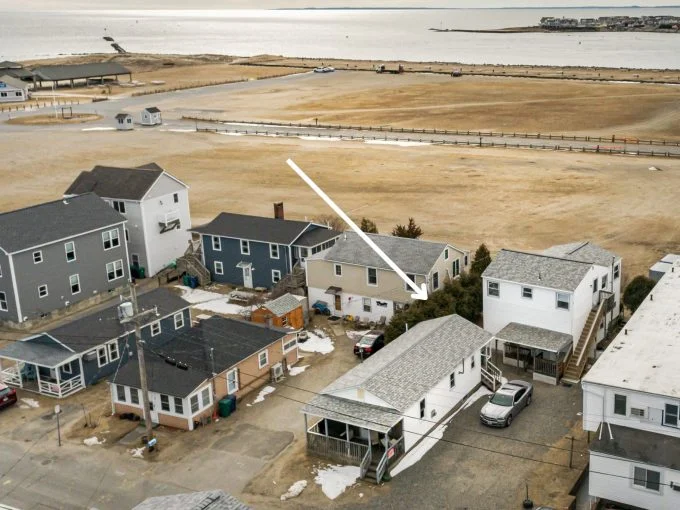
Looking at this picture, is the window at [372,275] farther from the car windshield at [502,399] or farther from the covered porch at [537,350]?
the car windshield at [502,399]

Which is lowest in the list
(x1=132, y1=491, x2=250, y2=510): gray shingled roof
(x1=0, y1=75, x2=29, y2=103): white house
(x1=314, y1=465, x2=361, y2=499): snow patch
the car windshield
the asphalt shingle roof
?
(x1=314, y1=465, x2=361, y2=499): snow patch

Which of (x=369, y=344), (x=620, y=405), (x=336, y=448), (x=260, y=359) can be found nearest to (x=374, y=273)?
(x=369, y=344)

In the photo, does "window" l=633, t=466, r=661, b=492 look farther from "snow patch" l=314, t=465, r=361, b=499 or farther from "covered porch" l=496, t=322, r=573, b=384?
"covered porch" l=496, t=322, r=573, b=384

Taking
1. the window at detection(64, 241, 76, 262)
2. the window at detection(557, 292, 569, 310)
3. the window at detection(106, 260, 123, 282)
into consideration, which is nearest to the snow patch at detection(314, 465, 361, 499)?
the window at detection(557, 292, 569, 310)

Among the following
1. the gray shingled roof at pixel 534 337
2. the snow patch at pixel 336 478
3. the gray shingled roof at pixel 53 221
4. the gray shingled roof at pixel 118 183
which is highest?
the gray shingled roof at pixel 118 183

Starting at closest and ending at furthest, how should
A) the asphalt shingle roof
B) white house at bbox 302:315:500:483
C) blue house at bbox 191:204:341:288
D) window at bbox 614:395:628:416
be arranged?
1. window at bbox 614:395:628:416
2. white house at bbox 302:315:500:483
3. blue house at bbox 191:204:341:288
4. the asphalt shingle roof

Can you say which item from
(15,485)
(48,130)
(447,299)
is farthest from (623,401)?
(48,130)

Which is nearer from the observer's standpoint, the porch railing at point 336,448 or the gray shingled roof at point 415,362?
the porch railing at point 336,448

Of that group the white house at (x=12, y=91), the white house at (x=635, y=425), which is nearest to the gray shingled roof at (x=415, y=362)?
the white house at (x=635, y=425)
